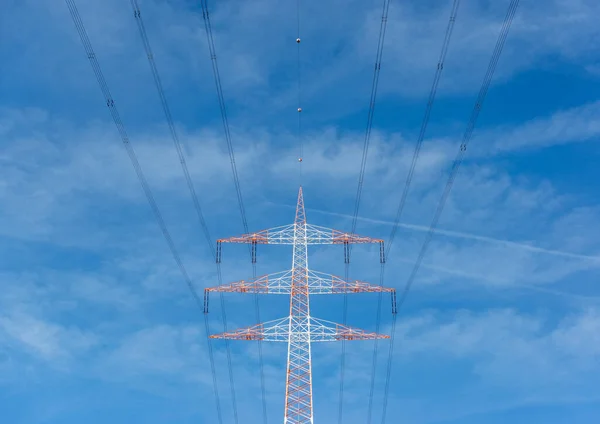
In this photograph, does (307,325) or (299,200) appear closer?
(307,325)

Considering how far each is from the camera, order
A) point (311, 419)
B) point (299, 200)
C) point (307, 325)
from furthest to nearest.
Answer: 1. point (299, 200)
2. point (307, 325)
3. point (311, 419)

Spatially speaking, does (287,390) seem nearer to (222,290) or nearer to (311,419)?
(311,419)

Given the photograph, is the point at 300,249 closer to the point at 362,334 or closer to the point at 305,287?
the point at 305,287

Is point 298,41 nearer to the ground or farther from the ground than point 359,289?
farther from the ground

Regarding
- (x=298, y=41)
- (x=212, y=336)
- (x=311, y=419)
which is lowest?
(x=311, y=419)

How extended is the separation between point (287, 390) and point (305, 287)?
10964mm

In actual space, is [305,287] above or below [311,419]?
above

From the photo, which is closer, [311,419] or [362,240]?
[311,419]

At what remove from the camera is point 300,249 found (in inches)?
3526

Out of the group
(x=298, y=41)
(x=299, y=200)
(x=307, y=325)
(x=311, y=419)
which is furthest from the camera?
(x=299, y=200)

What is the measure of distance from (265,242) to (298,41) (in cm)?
2380

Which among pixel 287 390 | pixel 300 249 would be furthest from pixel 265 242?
pixel 287 390

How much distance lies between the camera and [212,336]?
A: 83.1 metres

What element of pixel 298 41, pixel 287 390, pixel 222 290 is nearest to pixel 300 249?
pixel 222 290
